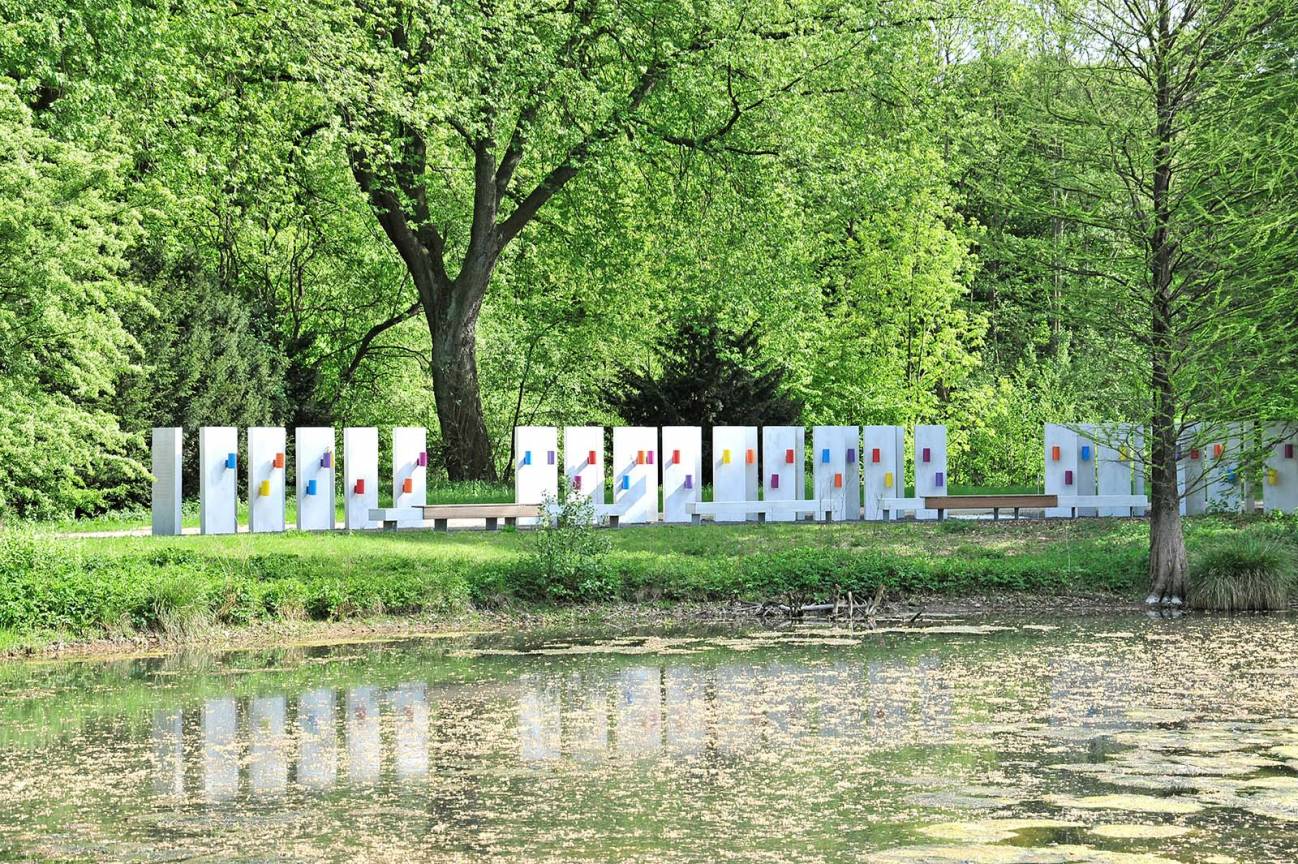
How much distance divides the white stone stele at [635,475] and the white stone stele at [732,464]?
39.8 inches

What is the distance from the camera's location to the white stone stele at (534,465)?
24828 mm

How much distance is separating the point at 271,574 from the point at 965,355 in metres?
23.2

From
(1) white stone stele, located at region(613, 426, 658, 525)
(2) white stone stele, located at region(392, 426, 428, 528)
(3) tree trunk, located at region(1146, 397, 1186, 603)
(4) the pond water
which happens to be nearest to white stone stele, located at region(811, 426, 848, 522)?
(1) white stone stele, located at region(613, 426, 658, 525)

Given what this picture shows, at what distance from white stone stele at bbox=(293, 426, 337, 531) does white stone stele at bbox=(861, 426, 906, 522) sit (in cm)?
878

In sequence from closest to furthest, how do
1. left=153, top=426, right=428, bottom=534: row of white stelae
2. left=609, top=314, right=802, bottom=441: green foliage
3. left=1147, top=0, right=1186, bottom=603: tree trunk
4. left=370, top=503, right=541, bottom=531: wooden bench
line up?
left=1147, top=0, right=1186, bottom=603: tree trunk, left=153, top=426, right=428, bottom=534: row of white stelae, left=370, top=503, right=541, bottom=531: wooden bench, left=609, top=314, right=802, bottom=441: green foliage

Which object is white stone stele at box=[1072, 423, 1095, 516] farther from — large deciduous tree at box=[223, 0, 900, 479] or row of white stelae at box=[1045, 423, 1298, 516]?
large deciduous tree at box=[223, 0, 900, 479]

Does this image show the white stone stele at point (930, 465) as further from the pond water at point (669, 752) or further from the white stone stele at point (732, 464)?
the pond water at point (669, 752)

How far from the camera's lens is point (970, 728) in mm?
12359

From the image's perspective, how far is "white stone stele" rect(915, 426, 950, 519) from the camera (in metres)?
27.2

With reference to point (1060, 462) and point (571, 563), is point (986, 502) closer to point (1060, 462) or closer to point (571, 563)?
point (1060, 462)

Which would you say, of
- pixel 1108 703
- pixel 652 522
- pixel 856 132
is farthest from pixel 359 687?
pixel 856 132

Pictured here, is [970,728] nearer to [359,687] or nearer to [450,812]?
[450,812]

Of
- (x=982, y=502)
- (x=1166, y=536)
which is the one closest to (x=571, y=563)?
(x=1166, y=536)

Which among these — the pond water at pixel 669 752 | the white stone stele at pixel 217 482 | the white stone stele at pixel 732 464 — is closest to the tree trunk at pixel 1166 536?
the pond water at pixel 669 752
